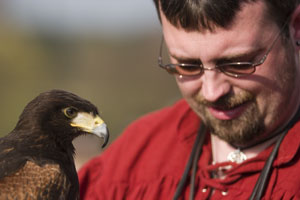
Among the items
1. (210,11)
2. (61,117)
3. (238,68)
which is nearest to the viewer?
(210,11)

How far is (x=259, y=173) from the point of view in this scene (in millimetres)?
3402

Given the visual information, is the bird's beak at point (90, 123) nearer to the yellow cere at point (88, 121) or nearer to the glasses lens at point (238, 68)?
the yellow cere at point (88, 121)

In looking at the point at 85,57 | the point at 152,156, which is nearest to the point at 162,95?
the point at 85,57

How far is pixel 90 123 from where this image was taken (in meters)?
3.36

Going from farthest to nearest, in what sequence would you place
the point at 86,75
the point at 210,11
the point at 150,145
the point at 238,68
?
the point at 86,75
the point at 150,145
the point at 238,68
the point at 210,11

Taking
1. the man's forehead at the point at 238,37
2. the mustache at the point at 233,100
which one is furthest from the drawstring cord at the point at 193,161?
the man's forehead at the point at 238,37

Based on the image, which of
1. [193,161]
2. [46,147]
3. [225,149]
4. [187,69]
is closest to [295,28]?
[187,69]

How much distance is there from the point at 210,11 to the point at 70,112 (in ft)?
3.25

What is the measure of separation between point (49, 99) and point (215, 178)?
113 centimetres

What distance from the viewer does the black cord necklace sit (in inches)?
128

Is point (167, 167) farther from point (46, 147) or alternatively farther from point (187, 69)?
point (46, 147)

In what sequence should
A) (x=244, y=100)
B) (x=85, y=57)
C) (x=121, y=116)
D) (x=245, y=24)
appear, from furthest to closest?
(x=85, y=57) → (x=121, y=116) → (x=244, y=100) → (x=245, y=24)

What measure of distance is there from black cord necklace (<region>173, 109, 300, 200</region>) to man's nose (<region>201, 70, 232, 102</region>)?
445 millimetres

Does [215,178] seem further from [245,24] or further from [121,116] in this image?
[121,116]
